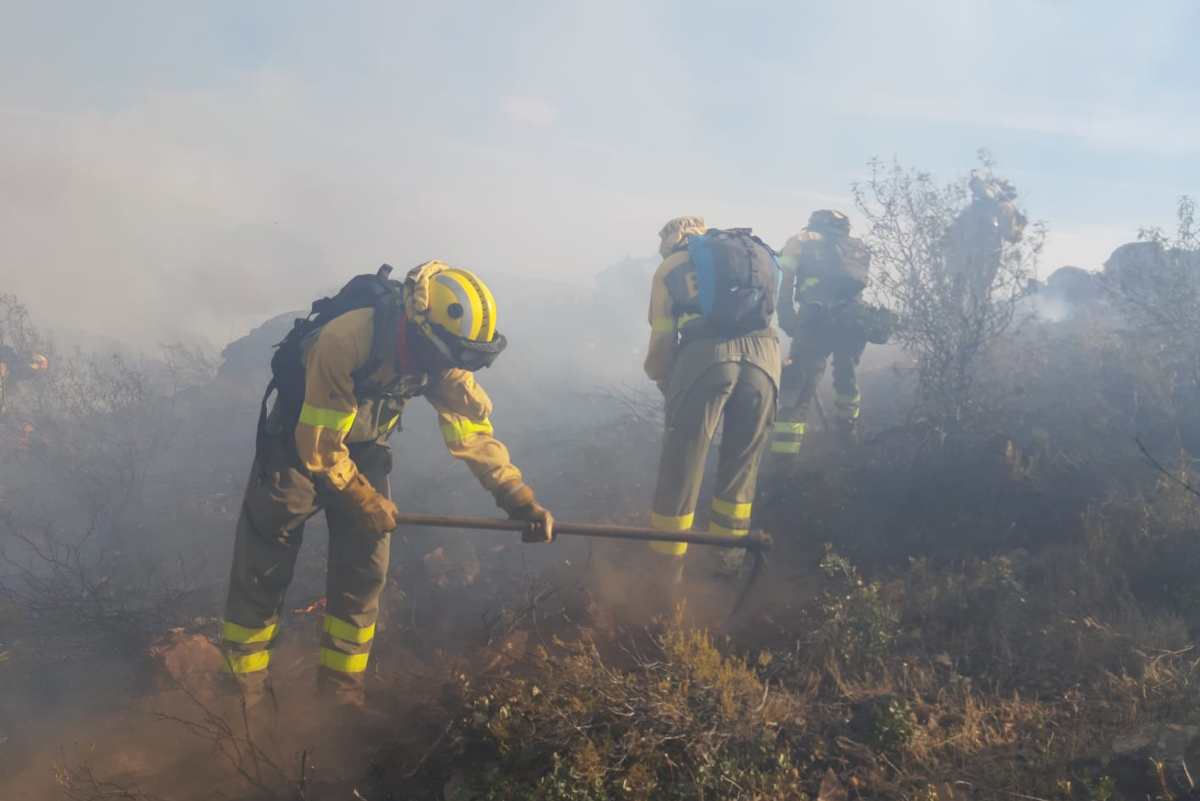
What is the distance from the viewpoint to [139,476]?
337 inches

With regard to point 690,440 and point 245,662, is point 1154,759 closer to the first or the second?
point 690,440

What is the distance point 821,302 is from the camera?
21.1 feet

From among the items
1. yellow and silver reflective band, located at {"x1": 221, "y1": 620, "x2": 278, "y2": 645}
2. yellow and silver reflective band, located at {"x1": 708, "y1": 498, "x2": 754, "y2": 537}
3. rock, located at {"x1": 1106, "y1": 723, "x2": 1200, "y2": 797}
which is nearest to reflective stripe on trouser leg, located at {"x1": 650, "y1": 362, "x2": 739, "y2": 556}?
yellow and silver reflective band, located at {"x1": 708, "y1": 498, "x2": 754, "y2": 537}

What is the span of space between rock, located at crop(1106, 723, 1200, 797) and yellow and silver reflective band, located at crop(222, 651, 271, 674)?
11.9 ft

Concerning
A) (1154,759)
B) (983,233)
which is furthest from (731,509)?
(983,233)

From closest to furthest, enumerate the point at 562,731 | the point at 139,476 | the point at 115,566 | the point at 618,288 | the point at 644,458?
the point at 562,731 → the point at 115,566 → the point at 644,458 → the point at 139,476 → the point at 618,288

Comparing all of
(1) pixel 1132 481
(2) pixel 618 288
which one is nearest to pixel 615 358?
(2) pixel 618 288

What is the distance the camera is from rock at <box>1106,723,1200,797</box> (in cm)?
240

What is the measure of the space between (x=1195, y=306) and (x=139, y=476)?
10.5 m

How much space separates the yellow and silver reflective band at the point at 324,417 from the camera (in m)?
3.40

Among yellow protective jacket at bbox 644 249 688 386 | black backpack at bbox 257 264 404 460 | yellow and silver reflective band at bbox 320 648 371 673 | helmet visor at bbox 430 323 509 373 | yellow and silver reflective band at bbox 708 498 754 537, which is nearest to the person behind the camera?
helmet visor at bbox 430 323 509 373

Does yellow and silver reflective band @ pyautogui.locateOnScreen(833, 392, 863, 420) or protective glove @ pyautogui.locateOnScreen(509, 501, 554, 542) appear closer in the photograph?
protective glove @ pyautogui.locateOnScreen(509, 501, 554, 542)

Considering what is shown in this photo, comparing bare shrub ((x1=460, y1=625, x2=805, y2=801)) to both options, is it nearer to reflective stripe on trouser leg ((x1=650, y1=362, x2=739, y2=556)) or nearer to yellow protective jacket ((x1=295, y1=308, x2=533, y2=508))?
yellow protective jacket ((x1=295, y1=308, x2=533, y2=508))

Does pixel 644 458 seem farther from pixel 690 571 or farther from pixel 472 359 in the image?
pixel 472 359
